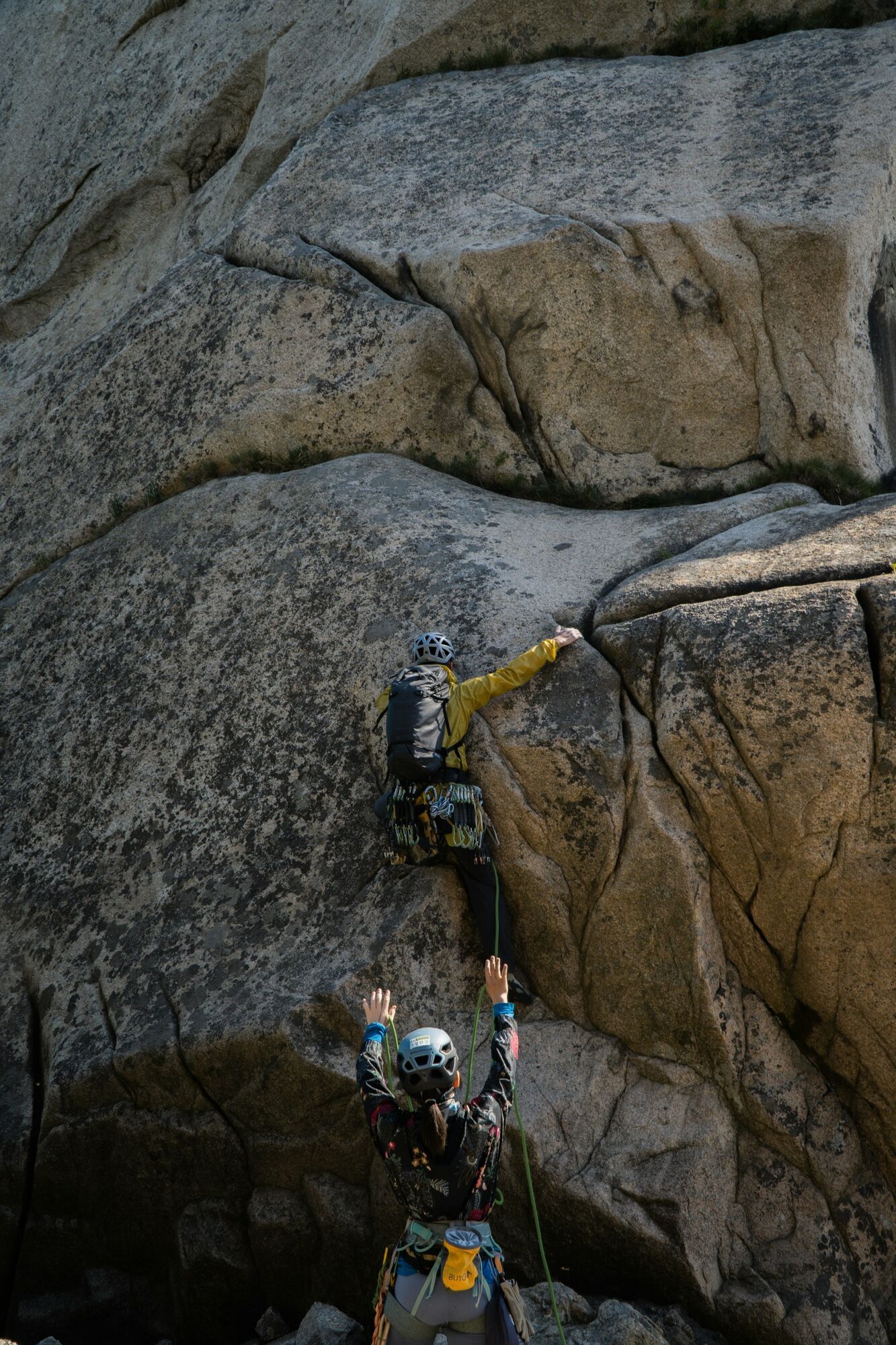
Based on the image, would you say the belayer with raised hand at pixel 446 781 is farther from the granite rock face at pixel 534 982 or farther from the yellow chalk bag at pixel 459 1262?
the yellow chalk bag at pixel 459 1262

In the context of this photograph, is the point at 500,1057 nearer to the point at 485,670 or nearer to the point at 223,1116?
the point at 223,1116

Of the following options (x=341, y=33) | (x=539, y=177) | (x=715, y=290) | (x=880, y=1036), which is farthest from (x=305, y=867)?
(x=341, y=33)

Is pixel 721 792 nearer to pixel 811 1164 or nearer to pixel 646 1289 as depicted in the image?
pixel 811 1164

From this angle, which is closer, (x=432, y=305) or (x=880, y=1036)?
(x=880, y=1036)

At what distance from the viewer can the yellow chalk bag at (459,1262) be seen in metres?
6.23

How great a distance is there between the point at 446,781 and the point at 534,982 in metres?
1.74

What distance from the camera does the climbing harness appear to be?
8555 millimetres

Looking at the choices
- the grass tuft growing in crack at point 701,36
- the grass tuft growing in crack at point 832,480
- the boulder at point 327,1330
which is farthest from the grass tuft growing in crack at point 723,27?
the boulder at point 327,1330

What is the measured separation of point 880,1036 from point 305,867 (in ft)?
14.9

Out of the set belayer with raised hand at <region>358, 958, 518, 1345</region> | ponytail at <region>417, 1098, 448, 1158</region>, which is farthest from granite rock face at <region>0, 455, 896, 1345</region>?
ponytail at <region>417, 1098, 448, 1158</region>

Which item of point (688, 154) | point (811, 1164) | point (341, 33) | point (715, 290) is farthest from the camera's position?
point (341, 33)

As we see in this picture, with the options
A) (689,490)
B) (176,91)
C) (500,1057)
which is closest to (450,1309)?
(500,1057)

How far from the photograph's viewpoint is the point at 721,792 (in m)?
8.58

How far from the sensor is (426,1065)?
6.27 meters
